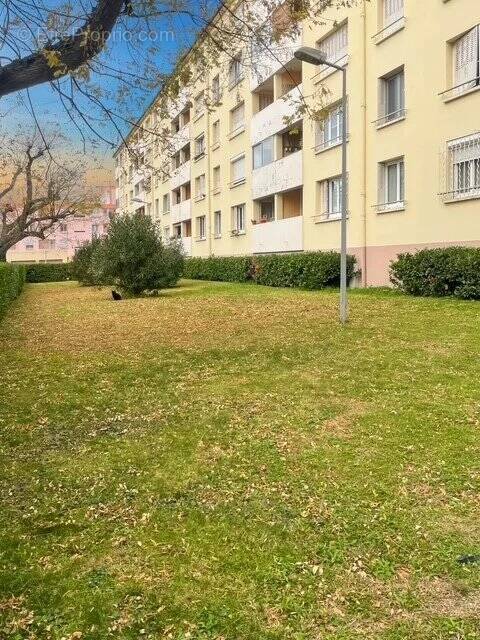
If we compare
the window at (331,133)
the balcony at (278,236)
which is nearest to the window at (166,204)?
the balcony at (278,236)

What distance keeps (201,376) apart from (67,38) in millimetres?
3852

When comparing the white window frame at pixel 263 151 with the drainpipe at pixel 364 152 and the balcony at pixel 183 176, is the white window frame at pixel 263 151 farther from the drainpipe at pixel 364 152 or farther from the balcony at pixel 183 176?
the balcony at pixel 183 176

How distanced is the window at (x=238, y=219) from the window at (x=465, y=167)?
15527 mm

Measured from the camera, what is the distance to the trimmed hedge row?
19.1m

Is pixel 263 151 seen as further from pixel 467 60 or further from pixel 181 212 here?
pixel 181 212

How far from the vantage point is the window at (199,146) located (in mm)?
36406

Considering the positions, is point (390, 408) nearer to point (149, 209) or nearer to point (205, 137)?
point (205, 137)

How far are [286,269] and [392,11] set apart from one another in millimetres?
9107

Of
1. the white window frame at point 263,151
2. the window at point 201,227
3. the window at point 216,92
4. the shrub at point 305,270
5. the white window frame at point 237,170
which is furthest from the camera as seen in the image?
the window at point 201,227

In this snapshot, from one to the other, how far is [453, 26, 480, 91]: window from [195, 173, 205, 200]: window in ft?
73.9

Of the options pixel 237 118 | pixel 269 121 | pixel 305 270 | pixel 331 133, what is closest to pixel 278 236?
pixel 269 121

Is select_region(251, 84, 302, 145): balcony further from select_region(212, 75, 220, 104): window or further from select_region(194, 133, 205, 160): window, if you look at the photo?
select_region(212, 75, 220, 104): window

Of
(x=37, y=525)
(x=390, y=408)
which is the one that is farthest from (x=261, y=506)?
(x=390, y=408)

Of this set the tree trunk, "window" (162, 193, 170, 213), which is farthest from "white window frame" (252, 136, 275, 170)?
the tree trunk
